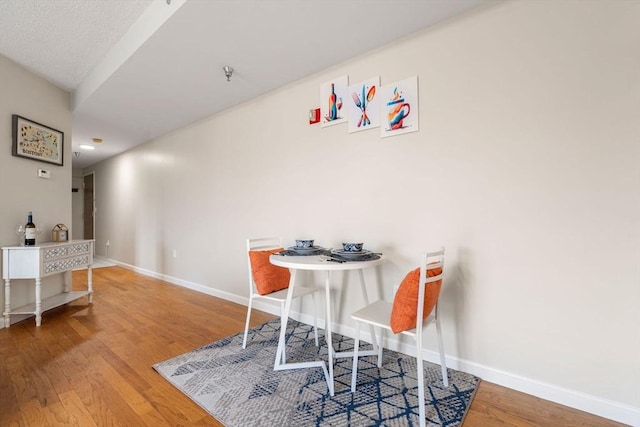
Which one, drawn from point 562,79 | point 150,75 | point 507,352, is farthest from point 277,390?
point 150,75

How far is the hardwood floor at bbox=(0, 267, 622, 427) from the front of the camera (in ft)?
4.76

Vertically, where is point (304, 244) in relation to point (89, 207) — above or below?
below

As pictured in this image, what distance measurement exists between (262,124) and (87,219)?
6.43 m

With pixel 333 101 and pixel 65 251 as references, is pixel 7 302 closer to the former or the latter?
pixel 65 251

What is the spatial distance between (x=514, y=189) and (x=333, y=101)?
5.09 feet

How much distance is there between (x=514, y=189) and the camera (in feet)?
5.59

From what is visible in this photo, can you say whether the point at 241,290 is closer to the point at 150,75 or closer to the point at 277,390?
the point at 277,390

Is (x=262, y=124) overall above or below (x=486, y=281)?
above

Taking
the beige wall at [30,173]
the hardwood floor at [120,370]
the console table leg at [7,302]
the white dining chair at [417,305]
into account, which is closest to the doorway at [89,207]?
the beige wall at [30,173]

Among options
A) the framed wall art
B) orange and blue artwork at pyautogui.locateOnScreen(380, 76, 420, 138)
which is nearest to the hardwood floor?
the framed wall art

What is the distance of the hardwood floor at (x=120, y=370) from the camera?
1.45 meters

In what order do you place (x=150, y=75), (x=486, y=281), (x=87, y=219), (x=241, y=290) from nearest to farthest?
(x=486, y=281) → (x=150, y=75) → (x=241, y=290) → (x=87, y=219)

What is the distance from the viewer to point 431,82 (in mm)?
1997

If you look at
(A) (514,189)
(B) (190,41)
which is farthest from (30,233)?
(A) (514,189)
